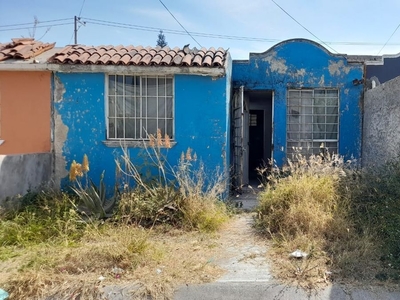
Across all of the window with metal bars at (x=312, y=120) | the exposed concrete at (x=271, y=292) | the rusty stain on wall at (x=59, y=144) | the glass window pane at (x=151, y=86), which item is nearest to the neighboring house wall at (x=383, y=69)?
the window with metal bars at (x=312, y=120)

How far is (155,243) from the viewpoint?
4742mm

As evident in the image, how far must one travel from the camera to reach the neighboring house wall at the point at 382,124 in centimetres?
691

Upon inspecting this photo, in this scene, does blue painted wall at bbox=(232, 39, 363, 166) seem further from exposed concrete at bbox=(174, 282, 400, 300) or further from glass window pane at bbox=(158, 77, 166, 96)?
exposed concrete at bbox=(174, 282, 400, 300)

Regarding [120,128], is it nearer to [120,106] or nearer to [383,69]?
[120,106]

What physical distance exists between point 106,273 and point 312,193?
3479 millimetres

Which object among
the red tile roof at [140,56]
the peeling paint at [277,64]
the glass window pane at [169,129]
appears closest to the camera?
the red tile roof at [140,56]

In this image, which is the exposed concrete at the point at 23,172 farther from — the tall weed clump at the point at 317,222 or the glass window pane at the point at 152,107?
the tall weed clump at the point at 317,222

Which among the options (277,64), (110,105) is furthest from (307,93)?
(110,105)

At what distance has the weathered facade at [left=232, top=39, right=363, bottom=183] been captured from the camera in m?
8.64

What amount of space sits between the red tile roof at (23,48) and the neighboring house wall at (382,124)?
798cm

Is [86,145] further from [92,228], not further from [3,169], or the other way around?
[92,228]

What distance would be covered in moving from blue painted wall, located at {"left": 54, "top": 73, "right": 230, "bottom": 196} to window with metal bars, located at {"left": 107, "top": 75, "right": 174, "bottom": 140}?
0.19 m

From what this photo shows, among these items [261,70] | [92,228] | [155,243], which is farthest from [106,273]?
[261,70]

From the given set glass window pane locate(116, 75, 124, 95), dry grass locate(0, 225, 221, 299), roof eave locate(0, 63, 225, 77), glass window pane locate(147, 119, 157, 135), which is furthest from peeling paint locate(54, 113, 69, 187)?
dry grass locate(0, 225, 221, 299)
